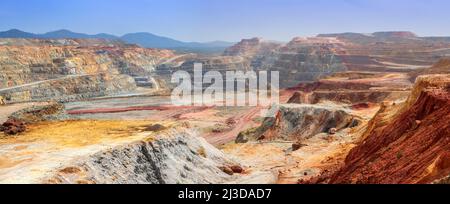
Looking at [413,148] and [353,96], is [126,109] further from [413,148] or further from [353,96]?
[413,148]

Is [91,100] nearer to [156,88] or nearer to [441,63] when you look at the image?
[156,88]

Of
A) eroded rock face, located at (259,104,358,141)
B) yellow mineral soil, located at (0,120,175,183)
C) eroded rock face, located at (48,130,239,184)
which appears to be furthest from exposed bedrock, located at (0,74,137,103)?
eroded rock face, located at (48,130,239,184)

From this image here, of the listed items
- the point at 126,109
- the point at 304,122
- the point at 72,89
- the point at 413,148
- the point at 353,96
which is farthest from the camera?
the point at 72,89

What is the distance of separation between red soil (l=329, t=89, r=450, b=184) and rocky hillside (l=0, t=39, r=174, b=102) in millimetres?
81751

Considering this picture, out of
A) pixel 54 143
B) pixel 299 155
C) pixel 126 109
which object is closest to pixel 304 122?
pixel 299 155

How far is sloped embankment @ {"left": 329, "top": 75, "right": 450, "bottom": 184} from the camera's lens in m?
17.1

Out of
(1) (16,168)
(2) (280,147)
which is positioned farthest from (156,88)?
(1) (16,168)

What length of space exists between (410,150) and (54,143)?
1915 centimetres

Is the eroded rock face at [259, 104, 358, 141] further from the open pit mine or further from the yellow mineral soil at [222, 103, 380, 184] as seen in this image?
the yellow mineral soil at [222, 103, 380, 184]

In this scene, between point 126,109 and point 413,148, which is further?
point 126,109

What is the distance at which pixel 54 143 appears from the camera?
28.4 meters

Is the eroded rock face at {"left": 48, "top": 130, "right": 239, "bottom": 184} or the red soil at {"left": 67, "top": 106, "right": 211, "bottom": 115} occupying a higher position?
the eroded rock face at {"left": 48, "top": 130, "right": 239, "bottom": 184}

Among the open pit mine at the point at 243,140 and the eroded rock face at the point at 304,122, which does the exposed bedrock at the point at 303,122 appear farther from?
the open pit mine at the point at 243,140
